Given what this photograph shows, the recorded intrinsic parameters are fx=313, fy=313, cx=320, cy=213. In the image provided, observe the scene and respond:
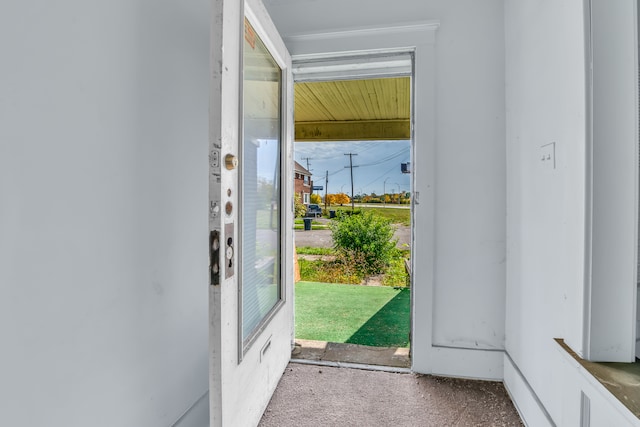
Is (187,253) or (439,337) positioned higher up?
(187,253)

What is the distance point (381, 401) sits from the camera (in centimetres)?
170

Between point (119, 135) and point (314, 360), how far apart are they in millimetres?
1767

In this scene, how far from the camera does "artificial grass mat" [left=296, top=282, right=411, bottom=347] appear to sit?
8.27 ft

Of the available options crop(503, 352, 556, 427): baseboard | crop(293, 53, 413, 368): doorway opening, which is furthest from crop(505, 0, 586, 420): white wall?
crop(293, 53, 413, 368): doorway opening

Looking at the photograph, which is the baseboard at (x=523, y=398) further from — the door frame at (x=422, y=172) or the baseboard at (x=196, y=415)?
the baseboard at (x=196, y=415)

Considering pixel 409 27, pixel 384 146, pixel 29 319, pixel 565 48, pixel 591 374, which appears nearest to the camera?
pixel 29 319

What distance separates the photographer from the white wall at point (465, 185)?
1.86 meters

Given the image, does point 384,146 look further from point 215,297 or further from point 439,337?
point 215,297

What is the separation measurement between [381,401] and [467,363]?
0.60 meters

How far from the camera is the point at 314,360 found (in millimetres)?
2104

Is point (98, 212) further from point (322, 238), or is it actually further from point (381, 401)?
point (322, 238)

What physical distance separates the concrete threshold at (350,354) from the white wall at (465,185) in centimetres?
23

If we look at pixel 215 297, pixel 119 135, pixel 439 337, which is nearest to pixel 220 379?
pixel 215 297

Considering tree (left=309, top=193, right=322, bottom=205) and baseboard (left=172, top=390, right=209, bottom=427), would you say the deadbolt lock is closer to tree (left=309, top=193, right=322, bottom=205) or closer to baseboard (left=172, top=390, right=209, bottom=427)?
baseboard (left=172, top=390, right=209, bottom=427)
